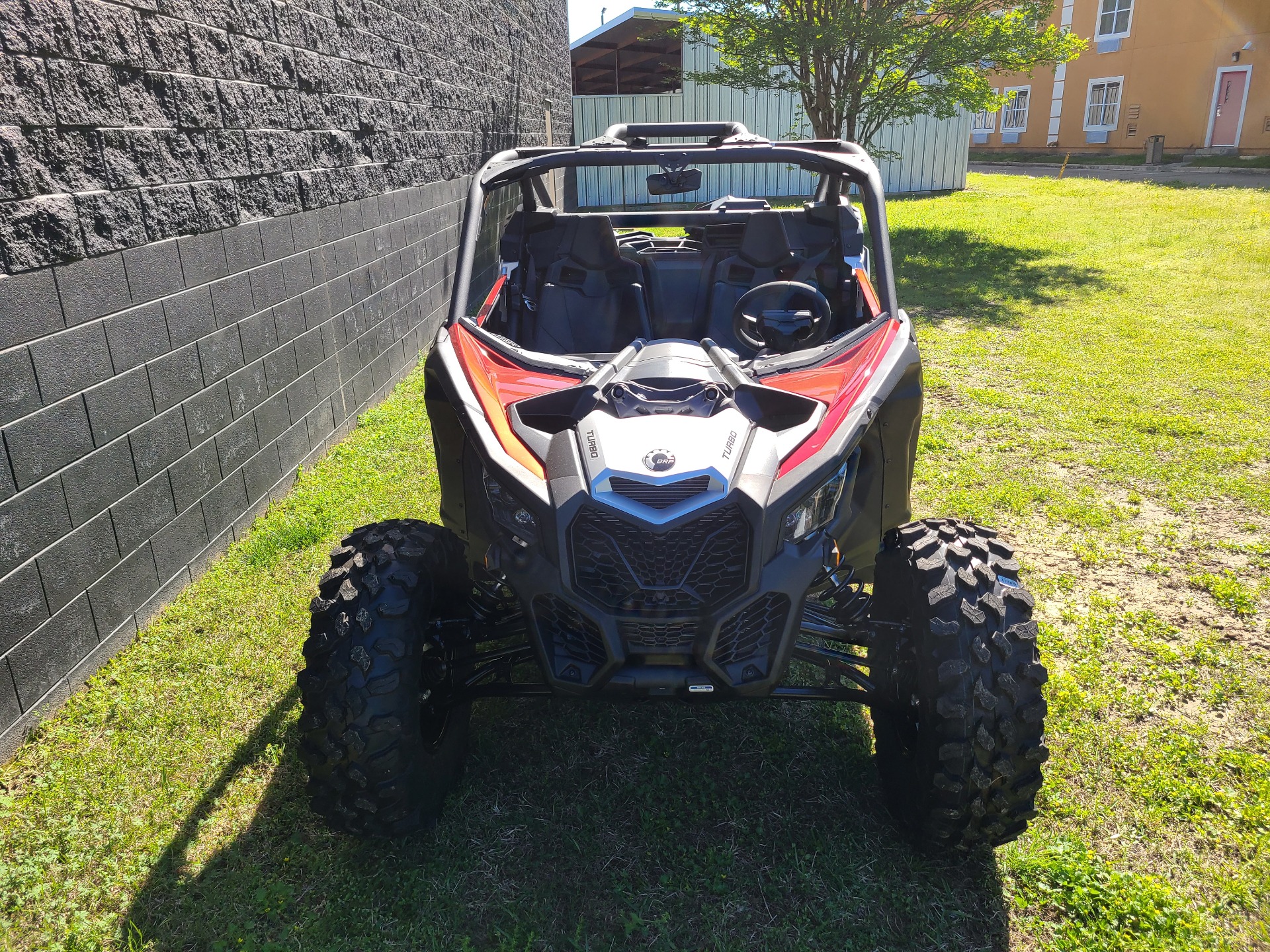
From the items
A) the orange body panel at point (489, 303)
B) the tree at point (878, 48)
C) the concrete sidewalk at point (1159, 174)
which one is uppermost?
the tree at point (878, 48)

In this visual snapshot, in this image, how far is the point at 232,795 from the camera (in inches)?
115

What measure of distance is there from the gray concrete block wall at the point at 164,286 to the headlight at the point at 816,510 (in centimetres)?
246

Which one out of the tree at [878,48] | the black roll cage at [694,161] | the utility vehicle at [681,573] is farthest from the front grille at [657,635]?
the tree at [878,48]

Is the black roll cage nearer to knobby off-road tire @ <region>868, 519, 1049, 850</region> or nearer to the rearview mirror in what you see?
the rearview mirror

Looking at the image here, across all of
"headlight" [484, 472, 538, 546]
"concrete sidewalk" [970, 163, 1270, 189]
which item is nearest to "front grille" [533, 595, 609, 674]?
"headlight" [484, 472, 538, 546]

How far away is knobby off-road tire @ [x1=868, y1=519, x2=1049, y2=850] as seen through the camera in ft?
7.95

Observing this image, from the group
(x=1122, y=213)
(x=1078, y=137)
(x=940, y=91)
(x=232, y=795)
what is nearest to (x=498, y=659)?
(x=232, y=795)

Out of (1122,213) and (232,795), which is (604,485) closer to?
(232,795)

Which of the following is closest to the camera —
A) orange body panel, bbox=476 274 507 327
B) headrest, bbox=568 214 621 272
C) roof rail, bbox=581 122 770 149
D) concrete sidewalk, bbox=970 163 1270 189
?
orange body panel, bbox=476 274 507 327

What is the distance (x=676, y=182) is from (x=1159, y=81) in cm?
2905

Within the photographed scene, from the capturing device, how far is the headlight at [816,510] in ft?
7.88

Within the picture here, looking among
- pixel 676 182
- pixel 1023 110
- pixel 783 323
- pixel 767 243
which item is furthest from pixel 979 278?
pixel 1023 110

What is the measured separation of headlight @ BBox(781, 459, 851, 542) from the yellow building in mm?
27871

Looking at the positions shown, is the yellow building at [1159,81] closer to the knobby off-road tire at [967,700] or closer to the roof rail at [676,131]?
the roof rail at [676,131]
